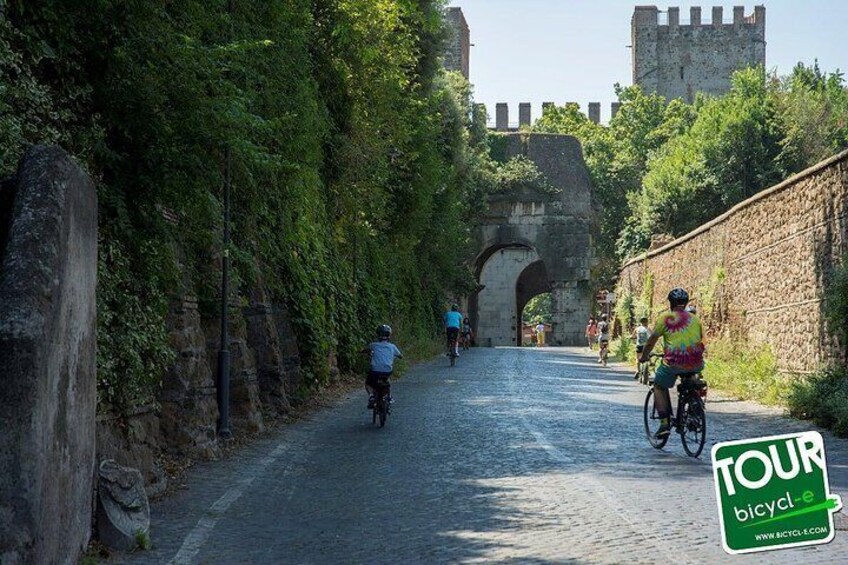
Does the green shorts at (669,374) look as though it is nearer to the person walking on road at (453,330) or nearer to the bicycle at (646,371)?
the bicycle at (646,371)

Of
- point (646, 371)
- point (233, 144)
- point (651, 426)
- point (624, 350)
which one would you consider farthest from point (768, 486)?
point (624, 350)

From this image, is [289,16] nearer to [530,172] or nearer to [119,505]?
[119,505]

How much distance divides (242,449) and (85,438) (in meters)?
6.62

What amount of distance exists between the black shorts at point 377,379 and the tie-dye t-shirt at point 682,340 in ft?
15.6

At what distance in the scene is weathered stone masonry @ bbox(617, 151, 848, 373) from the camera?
1952 centimetres

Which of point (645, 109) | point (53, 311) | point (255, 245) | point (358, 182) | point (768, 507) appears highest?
point (645, 109)

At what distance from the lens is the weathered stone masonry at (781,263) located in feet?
64.0

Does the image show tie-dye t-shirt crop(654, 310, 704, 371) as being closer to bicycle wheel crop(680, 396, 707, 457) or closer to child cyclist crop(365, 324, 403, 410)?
bicycle wheel crop(680, 396, 707, 457)

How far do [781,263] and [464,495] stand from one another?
1349 cm

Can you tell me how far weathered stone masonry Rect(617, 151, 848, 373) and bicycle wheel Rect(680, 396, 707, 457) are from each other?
576cm

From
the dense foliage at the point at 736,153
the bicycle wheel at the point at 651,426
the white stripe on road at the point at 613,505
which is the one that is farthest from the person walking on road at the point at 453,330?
the bicycle wheel at the point at 651,426

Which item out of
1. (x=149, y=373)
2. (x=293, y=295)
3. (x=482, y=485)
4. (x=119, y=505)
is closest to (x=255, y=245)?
(x=293, y=295)

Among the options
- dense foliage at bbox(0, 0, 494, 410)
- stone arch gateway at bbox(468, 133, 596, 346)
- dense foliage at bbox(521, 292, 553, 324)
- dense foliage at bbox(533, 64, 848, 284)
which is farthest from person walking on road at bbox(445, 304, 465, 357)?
dense foliage at bbox(521, 292, 553, 324)

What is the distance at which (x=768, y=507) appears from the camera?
248 inches
